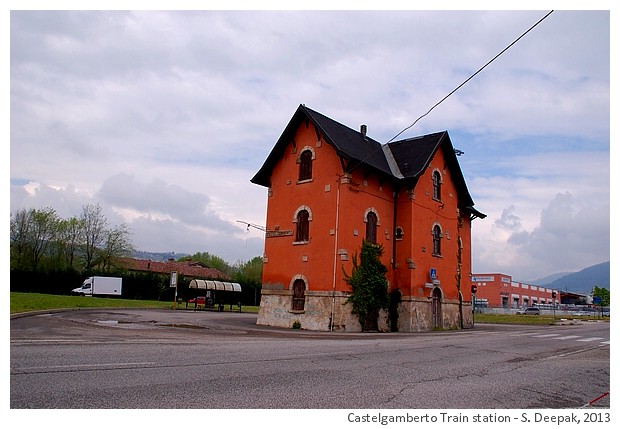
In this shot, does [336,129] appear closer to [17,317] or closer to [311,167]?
[311,167]

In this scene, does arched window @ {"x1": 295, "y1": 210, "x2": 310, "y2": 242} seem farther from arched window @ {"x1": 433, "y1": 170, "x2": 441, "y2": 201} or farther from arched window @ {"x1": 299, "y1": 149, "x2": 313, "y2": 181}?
arched window @ {"x1": 433, "y1": 170, "x2": 441, "y2": 201}

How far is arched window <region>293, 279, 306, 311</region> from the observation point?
25.7 meters

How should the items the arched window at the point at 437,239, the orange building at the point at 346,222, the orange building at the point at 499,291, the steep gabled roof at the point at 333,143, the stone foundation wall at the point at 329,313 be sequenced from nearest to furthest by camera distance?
the stone foundation wall at the point at 329,313 < the orange building at the point at 346,222 < the steep gabled roof at the point at 333,143 < the arched window at the point at 437,239 < the orange building at the point at 499,291

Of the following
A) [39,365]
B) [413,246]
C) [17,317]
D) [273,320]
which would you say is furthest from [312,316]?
[39,365]

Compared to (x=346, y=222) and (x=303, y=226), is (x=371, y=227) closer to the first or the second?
(x=346, y=222)

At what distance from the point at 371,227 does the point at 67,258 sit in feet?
168

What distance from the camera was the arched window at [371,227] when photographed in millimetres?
26812

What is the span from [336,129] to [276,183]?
4387mm

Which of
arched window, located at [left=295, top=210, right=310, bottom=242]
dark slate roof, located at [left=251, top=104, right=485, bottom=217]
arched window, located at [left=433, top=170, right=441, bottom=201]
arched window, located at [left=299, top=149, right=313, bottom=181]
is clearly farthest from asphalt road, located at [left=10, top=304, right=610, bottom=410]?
arched window, located at [left=433, top=170, right=441, bottom=201]

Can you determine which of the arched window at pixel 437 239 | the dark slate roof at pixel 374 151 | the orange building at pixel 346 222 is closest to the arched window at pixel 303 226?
the orange building at pixel 346 222

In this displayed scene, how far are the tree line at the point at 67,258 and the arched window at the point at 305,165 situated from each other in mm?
34471

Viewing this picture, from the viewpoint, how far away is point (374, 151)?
29516 mm

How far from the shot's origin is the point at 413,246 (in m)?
28.2

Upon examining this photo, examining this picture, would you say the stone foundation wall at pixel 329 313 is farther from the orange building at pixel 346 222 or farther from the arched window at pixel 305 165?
the arched window at pixel 305 165
